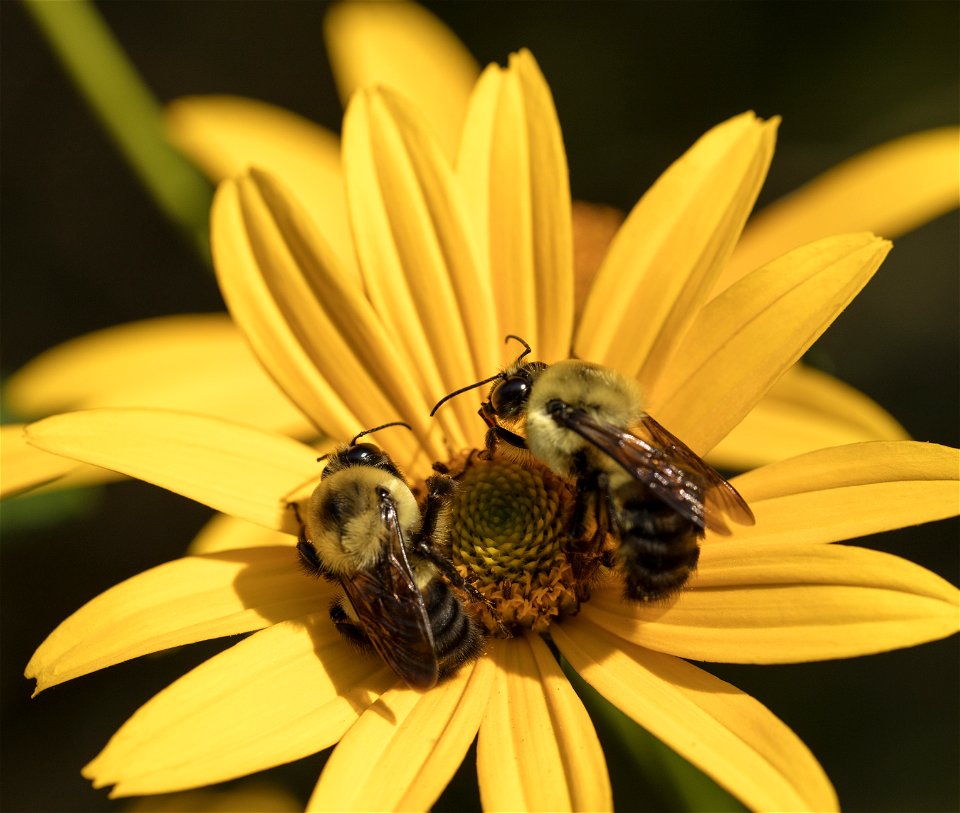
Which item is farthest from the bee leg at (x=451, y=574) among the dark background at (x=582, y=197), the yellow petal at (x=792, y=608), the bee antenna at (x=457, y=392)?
the dark background at (x=582, y=197)

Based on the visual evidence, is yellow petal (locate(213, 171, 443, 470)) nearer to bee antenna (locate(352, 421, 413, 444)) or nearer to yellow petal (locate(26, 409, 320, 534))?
bee antenna (locate(352, 421, 413, 444))

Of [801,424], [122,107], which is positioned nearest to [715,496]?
[801,424]

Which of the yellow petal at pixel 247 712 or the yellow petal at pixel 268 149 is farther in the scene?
the yellow petal at pixel 268 149

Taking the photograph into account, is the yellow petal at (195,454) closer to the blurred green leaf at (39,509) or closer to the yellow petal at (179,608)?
the yellow petal at (179,608)

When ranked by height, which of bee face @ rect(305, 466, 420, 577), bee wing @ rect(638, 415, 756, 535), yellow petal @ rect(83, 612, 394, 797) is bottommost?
yellow petal @ rect(83, 612, 394, 797)

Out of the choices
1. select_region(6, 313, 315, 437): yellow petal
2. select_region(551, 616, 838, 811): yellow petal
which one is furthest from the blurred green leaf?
select_region(551, 616, 838, 811): yellow petal

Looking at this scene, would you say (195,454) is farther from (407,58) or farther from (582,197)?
(582,197)

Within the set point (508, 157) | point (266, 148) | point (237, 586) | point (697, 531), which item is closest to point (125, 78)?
point (266, 148)
